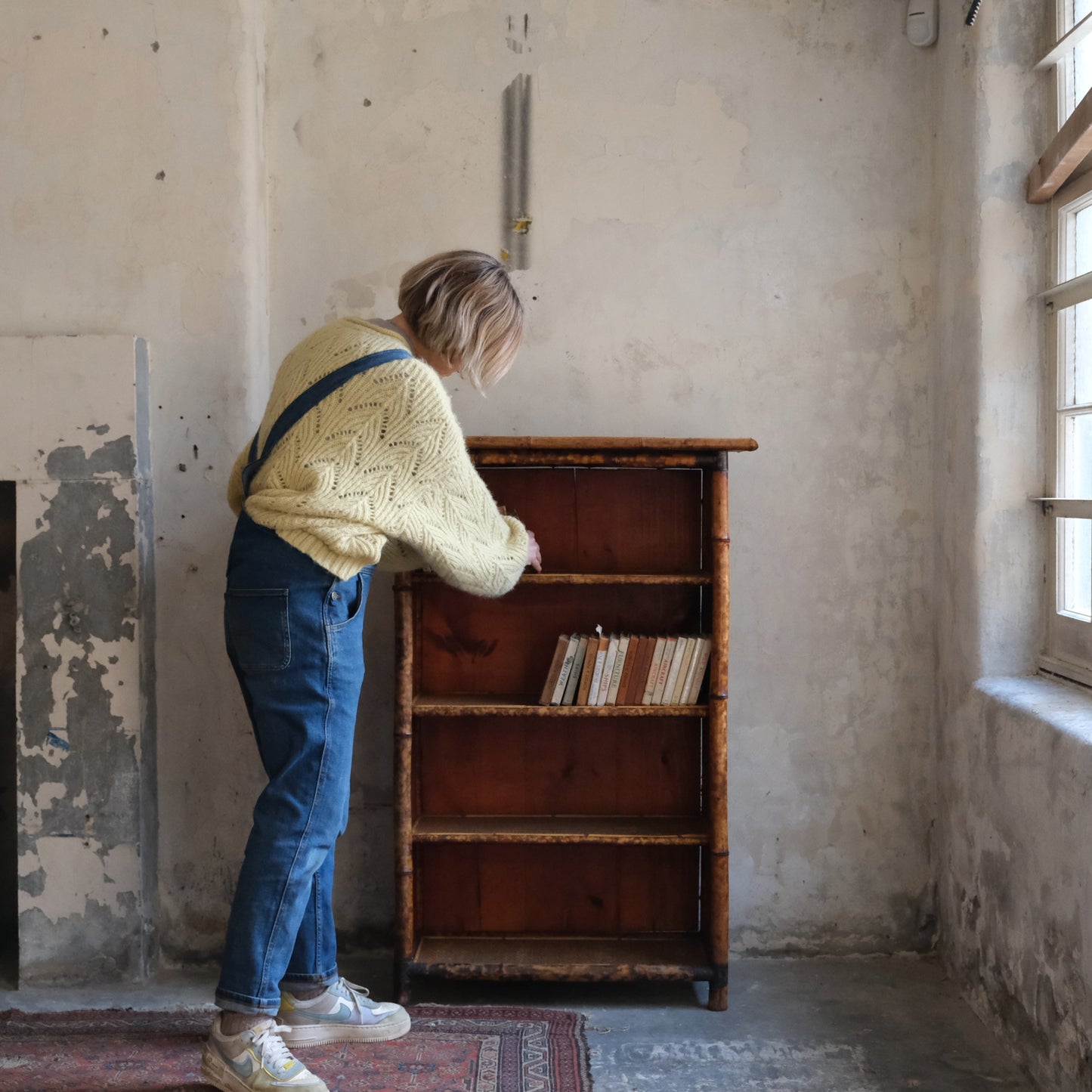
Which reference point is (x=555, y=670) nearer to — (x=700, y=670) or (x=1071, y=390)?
(x=700, y=670)

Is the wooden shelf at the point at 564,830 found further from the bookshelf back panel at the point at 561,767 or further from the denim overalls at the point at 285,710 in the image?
the denim overalls at the point at 285,710

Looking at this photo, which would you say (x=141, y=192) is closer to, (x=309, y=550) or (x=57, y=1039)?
(x=309, y=550)

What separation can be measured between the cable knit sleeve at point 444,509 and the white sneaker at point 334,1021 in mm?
996

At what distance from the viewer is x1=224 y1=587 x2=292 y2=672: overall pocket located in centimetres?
196

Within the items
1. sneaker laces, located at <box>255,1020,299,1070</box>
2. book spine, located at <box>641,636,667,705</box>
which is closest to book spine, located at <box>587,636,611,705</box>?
book spine, located at <box>641,636,667,705</box>

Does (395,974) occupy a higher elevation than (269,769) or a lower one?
lower

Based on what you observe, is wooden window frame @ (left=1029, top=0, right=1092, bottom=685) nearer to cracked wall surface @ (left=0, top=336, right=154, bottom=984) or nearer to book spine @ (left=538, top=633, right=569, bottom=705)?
book spine @ (left=538, top=633, right=569, bottom=705)

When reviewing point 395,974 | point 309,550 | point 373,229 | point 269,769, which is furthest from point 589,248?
point 395,974

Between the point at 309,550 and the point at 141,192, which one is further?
the point at 141,192

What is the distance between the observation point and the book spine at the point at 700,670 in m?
2.48

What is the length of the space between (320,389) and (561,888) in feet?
5.00

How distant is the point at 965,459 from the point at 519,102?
1.53 metres

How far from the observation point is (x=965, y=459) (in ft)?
8.51

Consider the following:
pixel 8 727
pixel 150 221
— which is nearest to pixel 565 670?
pixel 150 221
